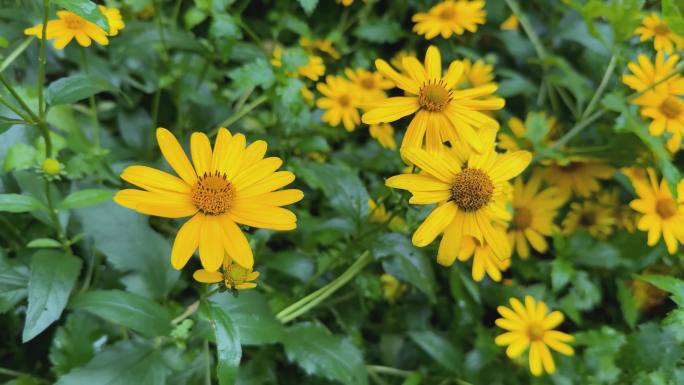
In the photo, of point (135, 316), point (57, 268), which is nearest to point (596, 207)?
point (135, 316)

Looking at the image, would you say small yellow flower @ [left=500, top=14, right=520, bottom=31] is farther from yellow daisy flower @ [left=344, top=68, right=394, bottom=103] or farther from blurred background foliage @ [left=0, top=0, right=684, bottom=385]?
yellow daisy flower @ [left=344, top=68, right=394, bottom=103]

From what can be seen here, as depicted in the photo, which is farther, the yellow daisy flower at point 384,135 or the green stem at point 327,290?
the yellow daisy flower at point 384,135

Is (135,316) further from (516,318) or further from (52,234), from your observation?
(516,318)

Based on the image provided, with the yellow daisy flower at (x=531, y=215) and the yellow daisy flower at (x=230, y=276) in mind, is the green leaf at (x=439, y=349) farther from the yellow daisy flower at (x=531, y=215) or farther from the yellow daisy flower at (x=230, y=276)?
the yellow daisy flower at (x=230, y=276)

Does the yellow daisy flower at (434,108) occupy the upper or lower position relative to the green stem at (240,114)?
upper

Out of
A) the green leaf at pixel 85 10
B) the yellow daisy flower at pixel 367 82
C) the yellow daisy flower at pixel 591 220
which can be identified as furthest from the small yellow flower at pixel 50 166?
the yellow daisy flower at pixel 591 220

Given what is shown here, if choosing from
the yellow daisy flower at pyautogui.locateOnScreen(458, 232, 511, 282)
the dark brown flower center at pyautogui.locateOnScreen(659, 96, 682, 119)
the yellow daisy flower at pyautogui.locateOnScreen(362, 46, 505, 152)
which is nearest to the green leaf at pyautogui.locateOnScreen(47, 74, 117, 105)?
the yellow daisy flower at pyautogui.locateOnScreen(362, 46, 505, 152)
